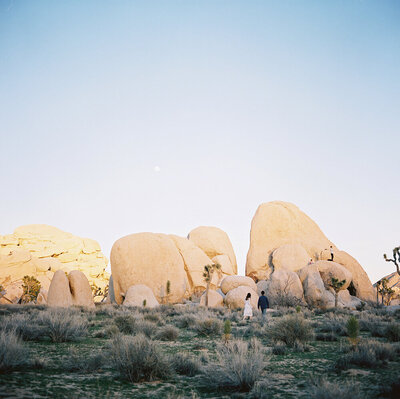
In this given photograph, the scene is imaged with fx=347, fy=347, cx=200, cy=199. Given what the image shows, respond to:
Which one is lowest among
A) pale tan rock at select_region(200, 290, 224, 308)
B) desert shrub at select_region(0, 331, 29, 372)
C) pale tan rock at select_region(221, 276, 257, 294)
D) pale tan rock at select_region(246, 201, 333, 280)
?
pale tan rock at select_region(200, 290, 224, 308)

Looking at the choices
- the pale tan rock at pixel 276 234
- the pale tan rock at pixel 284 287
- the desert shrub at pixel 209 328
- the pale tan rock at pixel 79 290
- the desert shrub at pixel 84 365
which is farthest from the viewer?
the pale tan rock at pixel 276 234

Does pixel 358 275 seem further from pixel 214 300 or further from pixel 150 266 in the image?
pixel 150 266

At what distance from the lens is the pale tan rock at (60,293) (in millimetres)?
24609

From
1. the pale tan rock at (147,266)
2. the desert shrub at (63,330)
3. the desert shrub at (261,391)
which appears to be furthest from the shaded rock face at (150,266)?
the desert shrub at (261,391)

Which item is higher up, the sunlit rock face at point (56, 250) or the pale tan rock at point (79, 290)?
the sunlit rock face at point (56, 250)

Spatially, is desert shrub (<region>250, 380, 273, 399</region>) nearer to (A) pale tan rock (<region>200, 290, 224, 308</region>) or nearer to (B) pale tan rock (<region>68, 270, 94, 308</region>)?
(B) pale tan rock (<region>68, 270, 94, 308</region>)

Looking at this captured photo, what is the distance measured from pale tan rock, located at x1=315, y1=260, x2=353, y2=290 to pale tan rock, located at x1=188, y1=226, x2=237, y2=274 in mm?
20888

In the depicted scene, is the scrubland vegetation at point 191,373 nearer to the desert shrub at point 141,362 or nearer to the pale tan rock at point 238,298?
the desert shrub at point 141,362

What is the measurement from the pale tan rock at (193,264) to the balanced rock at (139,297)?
10.9 meters

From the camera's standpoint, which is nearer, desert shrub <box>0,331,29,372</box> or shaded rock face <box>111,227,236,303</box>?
desert shrub <box>0,331,29,372</box>

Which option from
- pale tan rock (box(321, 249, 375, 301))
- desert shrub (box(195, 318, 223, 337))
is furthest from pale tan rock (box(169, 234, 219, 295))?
desert shrub (box(195, 318, 223, 337))

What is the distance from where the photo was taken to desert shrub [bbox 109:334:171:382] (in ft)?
18.4

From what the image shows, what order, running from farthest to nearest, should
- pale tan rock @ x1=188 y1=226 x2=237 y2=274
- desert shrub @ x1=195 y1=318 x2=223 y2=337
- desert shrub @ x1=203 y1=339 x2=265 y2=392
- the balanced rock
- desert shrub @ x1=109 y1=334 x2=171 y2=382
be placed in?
pale tan rock @ x1=188 y1=226 x2=237 y2=274, the balanced rock, desert shrub @ x1=195 y1=318 x2=223 y2=337, desert shrub @ x1=109 y1=334 x2=171 y2=382, desert shrub @ x1=203 y1=339 x2=265 y2=392

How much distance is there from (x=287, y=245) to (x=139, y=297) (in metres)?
17.6
